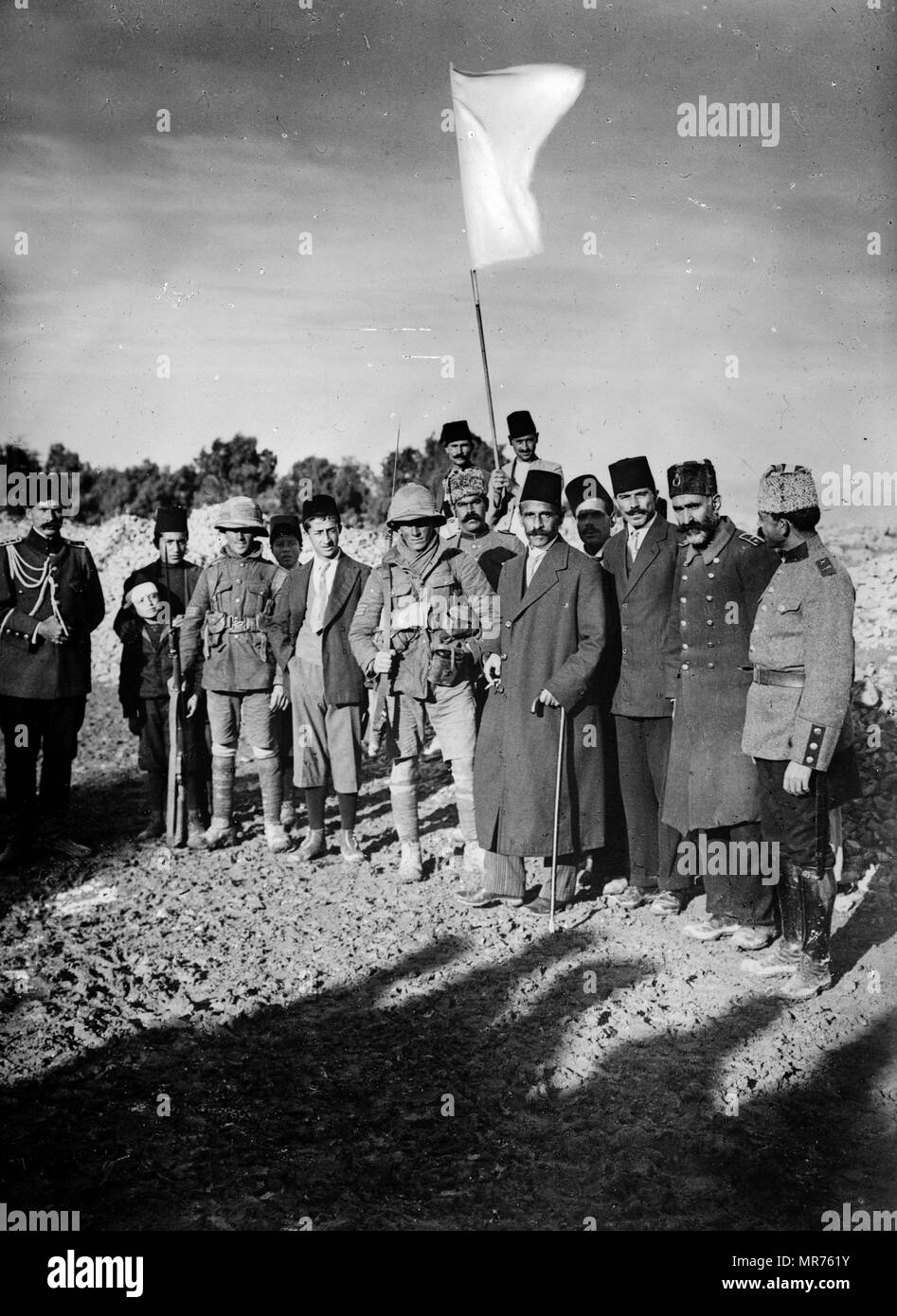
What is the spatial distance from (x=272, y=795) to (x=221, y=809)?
0.39 m

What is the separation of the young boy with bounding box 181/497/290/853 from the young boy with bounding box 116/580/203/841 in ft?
0.58

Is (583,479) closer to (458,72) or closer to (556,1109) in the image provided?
(458,72)

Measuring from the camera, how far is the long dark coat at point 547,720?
5.79m

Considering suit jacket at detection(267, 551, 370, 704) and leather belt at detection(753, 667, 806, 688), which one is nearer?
leather belt at detection(753, 667, 806, 688)

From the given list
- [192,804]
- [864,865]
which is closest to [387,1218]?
[864,865]

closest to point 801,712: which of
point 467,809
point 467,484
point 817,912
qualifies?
point 817,912

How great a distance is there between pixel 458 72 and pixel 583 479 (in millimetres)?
2578

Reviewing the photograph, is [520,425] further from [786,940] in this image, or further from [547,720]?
[786,940]

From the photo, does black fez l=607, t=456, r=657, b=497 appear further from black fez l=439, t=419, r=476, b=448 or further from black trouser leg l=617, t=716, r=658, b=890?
black fez l=439, t=419, r=476, b=448

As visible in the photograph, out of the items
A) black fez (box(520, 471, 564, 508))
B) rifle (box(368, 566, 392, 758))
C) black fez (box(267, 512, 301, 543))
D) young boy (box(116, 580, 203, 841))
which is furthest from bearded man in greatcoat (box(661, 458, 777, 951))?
black fez (box(267, 512, 301, 543))

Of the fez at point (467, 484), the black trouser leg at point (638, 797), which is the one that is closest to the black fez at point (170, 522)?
the fez at point (467, 484)

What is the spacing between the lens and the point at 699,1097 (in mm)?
3998

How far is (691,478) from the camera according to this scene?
5.22 meters

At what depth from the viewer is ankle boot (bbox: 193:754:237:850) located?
7398 mm
